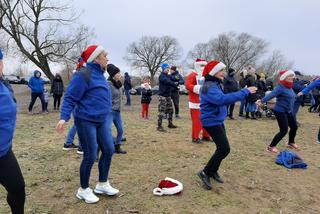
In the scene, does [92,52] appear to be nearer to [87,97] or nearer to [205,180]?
[87,97]

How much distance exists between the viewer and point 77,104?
4.17m

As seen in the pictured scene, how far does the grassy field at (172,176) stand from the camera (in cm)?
438

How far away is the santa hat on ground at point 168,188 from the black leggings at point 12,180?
1.94 metres

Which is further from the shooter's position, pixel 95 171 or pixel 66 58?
pixel 66 58

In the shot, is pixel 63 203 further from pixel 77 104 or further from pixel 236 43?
pixel 236 43

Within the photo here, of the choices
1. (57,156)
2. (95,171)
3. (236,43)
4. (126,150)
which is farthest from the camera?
(236,43)

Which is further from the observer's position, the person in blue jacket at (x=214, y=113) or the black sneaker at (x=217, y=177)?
the black sneaker at (x=217, y=177)

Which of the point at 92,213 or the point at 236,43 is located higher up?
the point at 236,43

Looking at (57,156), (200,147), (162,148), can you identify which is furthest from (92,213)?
(200,147)

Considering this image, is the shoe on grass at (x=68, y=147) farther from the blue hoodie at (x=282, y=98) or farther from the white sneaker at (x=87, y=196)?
the blue hoodie at (x=282, y=98)

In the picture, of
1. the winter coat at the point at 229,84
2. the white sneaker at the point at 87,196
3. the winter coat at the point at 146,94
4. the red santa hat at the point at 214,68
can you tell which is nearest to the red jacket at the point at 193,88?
the red santa hat at the point at 214,68

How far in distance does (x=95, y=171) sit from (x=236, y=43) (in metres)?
61.3

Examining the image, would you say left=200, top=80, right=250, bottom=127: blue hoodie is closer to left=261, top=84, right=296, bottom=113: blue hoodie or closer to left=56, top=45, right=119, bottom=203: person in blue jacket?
left=56, top=45, right=119, bottom=203: person in blue jacket

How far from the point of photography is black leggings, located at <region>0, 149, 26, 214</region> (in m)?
3.15
